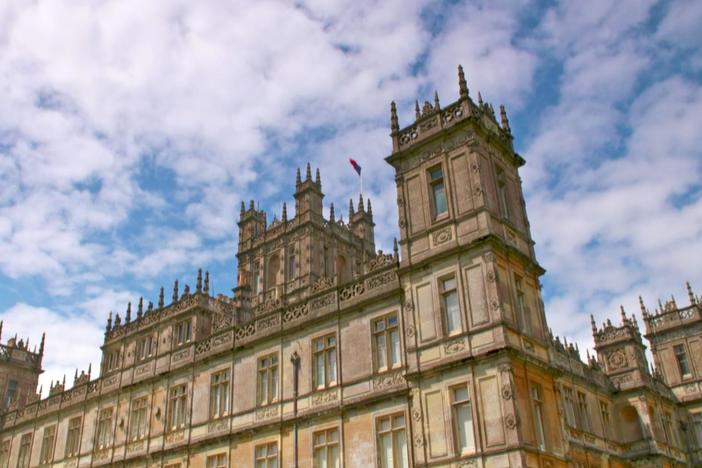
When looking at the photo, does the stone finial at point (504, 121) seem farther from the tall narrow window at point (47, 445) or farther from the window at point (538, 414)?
the tall narrow window at point (47, 445)

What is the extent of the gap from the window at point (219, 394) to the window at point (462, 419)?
41.1 feet

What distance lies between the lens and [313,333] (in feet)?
96.8

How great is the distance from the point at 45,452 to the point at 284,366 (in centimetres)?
1969

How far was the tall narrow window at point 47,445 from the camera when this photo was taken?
4047 cm

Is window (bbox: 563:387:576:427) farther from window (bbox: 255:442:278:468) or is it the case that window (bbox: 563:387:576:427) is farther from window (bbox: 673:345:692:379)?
window (bbox: 673:345:692:379)

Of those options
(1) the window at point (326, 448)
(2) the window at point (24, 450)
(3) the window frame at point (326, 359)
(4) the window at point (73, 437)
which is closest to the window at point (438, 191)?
(3) the window frame at point (326, 359)

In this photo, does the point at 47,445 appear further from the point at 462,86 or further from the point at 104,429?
the point at 462,86

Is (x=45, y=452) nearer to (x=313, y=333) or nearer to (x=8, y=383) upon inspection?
(x=8, y=383)

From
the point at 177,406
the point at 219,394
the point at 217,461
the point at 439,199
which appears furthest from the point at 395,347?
the point at 177,406

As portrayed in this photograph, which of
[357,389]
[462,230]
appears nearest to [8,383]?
[357,389]

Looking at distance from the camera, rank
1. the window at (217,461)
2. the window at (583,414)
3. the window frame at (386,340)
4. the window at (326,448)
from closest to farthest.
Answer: the window frame at (386,340), the window at (326,448), the window at (217,461), the window at (583,414)

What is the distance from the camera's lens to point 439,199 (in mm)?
27031

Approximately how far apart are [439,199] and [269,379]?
10869 millimetres

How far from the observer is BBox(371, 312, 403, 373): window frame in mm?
26297
